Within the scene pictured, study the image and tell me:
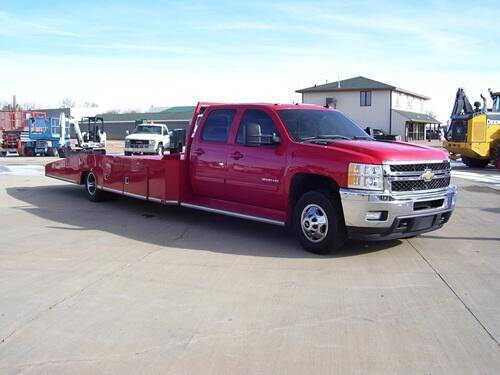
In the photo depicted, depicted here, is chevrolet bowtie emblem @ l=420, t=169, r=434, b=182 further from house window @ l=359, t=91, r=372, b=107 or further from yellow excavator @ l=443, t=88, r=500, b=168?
house window @ l=359, t=91, r=372, b=107

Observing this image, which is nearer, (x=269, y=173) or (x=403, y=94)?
(x=269, y=173)

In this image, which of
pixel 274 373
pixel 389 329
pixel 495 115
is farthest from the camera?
pixel 495 115

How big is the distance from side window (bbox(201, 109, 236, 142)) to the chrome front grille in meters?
2.91

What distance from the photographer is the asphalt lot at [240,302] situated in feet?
13.4

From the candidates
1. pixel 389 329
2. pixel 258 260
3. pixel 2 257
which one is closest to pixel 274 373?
pixel 389 329

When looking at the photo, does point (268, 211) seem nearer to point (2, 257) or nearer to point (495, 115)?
point (2, 257)

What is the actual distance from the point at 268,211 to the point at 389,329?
352 centimetres

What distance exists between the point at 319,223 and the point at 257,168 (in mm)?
1382

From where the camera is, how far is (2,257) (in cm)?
710

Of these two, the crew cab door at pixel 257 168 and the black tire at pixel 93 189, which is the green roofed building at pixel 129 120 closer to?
the black tire at pixel 93 189

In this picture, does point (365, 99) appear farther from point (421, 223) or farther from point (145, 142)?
point (421, 223)

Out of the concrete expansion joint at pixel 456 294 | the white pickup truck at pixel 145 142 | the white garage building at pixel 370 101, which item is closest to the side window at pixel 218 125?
the concrete expansion joint at pixel 456 294

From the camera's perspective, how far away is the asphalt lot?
4082 mm

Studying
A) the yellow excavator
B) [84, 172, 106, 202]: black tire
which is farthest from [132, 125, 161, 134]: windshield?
[84, 172, 106, 202]: black tire
